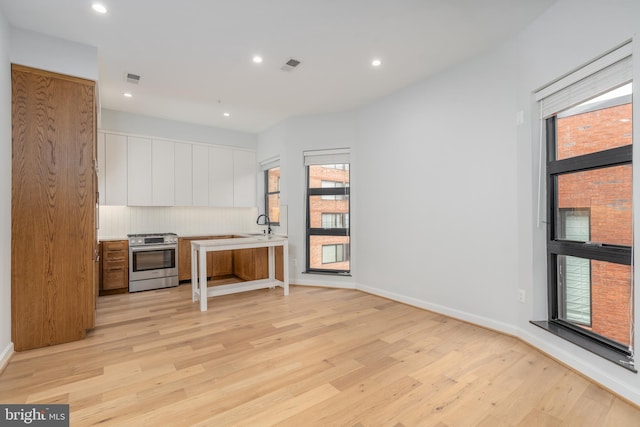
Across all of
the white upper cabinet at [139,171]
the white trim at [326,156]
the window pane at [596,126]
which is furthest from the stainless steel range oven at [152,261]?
the window pane at [596,126]

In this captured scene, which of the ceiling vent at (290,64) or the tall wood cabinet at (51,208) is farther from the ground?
the ceiling vent at (290,64)

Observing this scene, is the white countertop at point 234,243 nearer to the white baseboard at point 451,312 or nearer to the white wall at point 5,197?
the white baseboard at point 451,312

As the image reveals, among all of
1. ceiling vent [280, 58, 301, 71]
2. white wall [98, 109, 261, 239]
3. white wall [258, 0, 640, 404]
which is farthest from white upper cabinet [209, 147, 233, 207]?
ceiling vent [280, 58, 301, 71]

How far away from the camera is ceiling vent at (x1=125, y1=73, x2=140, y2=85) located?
137 inches

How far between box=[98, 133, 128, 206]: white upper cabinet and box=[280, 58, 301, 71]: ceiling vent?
10.2ft

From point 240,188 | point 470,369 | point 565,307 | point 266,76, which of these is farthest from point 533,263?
point 240,188

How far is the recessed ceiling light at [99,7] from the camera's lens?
7.59 ft

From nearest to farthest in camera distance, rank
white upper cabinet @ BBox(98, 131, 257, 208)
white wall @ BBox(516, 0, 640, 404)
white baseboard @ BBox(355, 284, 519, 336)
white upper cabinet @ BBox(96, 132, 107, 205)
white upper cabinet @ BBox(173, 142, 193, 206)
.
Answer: white wall @ BBox(516, 0, 640, 404)
white baseboard @ BBox(355, 284, 519, 336)
white upper cabinet @ BBox(96, 132, 107, 205)
white upper cabinet @ BBox(98, 131, 257, 208)
white upper cabinet @ BBox(173, 142, 193, 206)

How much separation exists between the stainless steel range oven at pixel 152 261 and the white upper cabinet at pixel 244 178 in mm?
1383

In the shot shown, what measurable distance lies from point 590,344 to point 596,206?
1.00 metres

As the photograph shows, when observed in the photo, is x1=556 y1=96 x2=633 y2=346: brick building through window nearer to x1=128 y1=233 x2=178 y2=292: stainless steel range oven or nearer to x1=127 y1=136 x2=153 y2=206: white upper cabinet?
x1=128 y1=233 x2=178 y2=292: stainless steel range oven

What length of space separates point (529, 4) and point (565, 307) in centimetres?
247

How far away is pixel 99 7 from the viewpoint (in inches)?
92.0

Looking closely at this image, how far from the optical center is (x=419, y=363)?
232 centimetres
